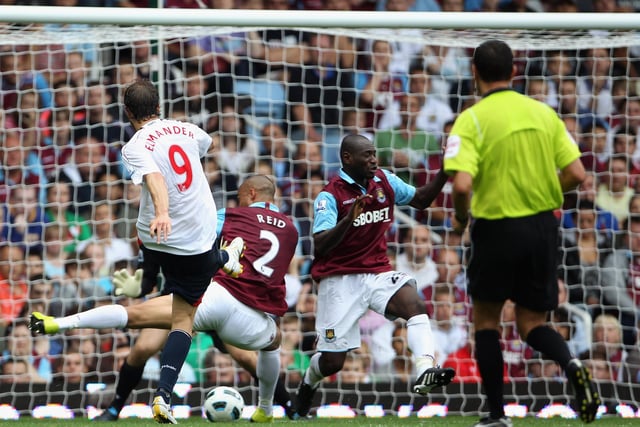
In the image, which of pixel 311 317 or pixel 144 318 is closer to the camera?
pixel 144 318

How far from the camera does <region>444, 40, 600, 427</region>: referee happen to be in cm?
519

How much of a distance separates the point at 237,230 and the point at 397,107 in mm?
3506

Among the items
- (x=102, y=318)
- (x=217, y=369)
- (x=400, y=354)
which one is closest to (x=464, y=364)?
(x=400, y=354)

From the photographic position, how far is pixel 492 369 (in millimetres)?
5219

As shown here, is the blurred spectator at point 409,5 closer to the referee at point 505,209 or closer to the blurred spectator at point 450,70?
the blurred spectator at point 450,70

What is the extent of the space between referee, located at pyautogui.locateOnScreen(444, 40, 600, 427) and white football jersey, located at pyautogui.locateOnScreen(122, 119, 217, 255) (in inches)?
63.8

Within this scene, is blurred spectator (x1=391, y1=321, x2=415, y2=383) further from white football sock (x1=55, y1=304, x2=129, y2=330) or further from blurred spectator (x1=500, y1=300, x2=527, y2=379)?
white football sock (x1=55, y1=304, x2=129, y2=330)

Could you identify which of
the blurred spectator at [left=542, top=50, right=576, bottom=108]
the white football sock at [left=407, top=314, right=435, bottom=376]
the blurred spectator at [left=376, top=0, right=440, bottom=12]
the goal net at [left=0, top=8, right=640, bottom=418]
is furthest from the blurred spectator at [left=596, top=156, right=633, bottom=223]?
the white football sock at [left=407, top=314, right=435, bottom=376]

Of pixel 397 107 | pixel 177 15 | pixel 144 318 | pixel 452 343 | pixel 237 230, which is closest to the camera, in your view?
pixel 144 318

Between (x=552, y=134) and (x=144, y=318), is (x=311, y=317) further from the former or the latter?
(x=552, y=134)

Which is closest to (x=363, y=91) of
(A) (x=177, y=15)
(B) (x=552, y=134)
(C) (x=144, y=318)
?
(A) (x=177, y=15)

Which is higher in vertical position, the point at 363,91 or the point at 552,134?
the point at 363,91

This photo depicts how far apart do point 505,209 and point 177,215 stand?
6.35 ft

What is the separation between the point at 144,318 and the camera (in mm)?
6957
